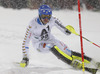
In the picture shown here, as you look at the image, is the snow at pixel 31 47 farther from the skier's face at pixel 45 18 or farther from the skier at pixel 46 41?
the skier's face at pixel 45 18

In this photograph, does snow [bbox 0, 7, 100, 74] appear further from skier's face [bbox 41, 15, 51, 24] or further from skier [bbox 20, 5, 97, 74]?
skier's face [bbox 41, 15, 51, 24]

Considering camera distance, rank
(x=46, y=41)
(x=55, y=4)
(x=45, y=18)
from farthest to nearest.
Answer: (x=55, y=4), (x=46, y=41), (x=45, y=18)

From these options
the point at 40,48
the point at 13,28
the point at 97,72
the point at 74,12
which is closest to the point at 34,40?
the point at 40,48

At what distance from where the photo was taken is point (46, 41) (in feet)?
15.1

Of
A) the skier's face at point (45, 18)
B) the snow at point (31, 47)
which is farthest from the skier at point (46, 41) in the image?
the snow at point (31, 47)

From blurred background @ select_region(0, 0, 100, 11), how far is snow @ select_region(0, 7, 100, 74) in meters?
0.24

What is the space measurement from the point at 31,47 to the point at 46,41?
7.30 ft

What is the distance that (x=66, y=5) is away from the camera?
10.4 meters

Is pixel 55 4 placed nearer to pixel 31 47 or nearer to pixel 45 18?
pixel 31 47

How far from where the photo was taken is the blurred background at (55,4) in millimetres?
9867

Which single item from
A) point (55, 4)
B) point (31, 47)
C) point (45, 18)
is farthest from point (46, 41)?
point (55, 4)

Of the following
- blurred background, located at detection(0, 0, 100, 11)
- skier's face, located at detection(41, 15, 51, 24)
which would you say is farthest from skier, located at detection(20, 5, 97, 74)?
blurred background, located at detection(0, 0, 100, 11)

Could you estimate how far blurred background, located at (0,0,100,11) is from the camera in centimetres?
987

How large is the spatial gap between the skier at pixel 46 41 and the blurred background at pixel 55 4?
5588 millimetres
